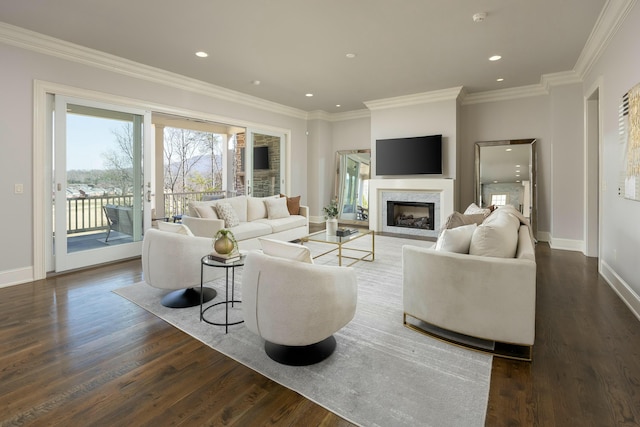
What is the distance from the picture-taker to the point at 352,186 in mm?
8594

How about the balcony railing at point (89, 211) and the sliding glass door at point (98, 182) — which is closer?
the sliding glass door at point (98, 182)

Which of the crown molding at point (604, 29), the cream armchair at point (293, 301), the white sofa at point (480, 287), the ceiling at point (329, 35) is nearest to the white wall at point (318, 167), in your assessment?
the ceiling at point (329, 35)

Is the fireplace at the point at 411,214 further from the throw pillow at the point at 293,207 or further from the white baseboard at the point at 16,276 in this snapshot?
the white baseboard at the point at 16,276

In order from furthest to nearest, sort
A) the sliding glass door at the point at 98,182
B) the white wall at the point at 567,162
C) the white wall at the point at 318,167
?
the white wall at the point at 318,167, the white wall at the point at 567,162, the sliding glass door at the point at 98,182

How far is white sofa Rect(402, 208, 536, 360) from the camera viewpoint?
83.4 inches

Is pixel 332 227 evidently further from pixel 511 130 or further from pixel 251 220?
pixel 511 130

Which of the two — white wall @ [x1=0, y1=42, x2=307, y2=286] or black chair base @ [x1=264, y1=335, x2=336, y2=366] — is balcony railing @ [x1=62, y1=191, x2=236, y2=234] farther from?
black chair base @ [x1=264, y1=335, x2=336, y2=366]

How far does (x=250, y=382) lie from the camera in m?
1.94

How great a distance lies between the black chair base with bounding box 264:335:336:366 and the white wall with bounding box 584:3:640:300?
2.83m

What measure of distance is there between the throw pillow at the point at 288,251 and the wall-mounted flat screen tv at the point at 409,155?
16.8ft

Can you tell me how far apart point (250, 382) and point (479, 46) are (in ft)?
15.2

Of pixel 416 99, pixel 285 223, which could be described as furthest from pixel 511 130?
pixel 285 223

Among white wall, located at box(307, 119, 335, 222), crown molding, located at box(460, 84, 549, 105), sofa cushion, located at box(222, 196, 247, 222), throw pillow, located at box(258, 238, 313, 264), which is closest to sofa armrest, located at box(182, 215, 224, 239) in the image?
sofa cushion, located at box(222, 196, 247, 222)

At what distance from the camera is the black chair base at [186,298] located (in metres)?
3.06
